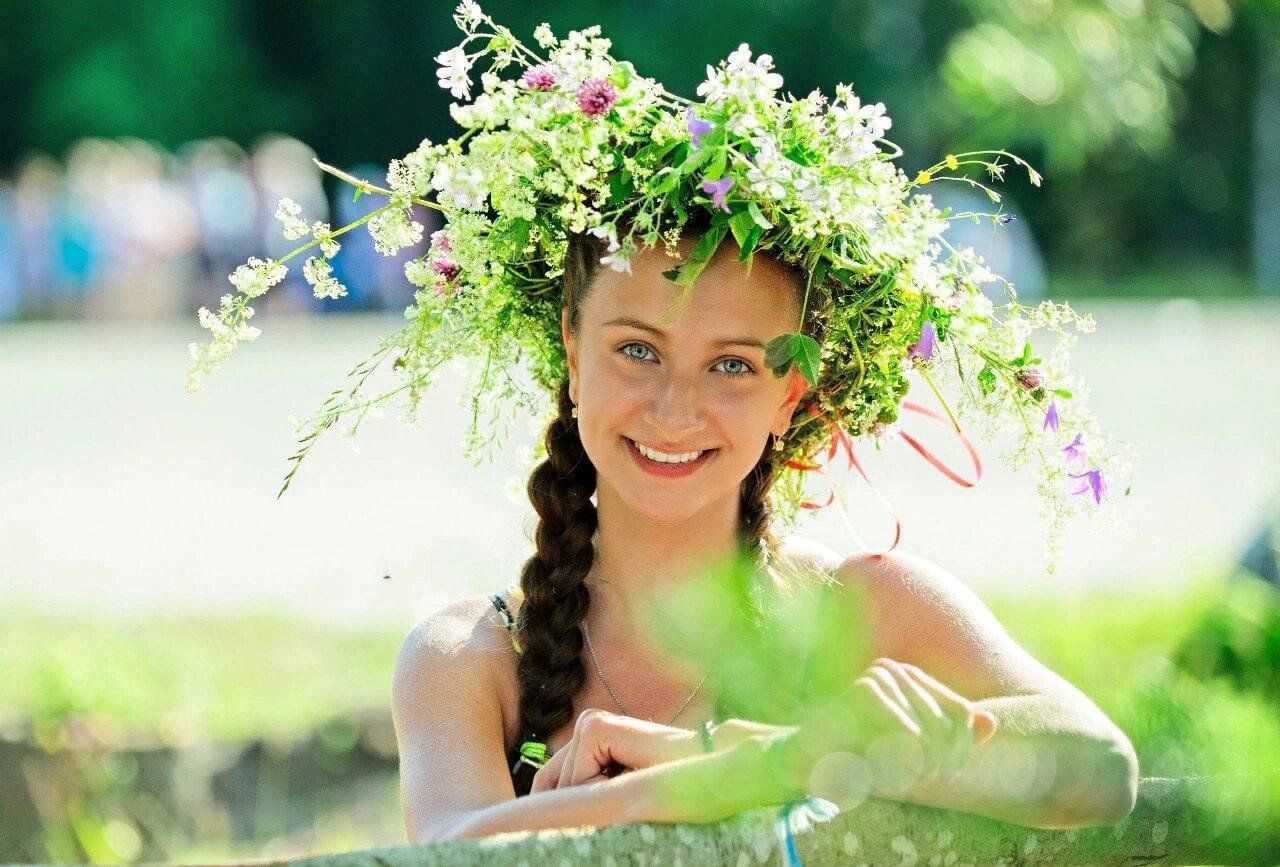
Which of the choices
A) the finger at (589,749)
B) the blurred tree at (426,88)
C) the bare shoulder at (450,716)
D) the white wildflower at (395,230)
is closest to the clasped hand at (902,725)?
the finger at (589,749)

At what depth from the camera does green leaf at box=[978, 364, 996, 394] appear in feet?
10.4

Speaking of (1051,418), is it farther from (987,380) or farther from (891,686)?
(891,686)

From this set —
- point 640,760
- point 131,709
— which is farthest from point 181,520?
point 640,760

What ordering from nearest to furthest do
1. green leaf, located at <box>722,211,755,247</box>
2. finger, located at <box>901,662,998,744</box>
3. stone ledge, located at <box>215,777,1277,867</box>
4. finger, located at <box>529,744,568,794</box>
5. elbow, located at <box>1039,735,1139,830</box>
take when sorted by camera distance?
1. stone ledge, located at <box>215,777,1277,867</box>
2. finger, located at <box>901,662,998,744</box>
3. elbow, located at <box>1039,735,1139,830</box>
4. finger, located at <box>529,744,568,794</box>
5. green leaf, located at <box>722,211,755,247</box>

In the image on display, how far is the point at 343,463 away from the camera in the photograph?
1202 centimetres

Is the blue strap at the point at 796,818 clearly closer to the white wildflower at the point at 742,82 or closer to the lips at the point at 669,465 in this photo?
the lips at the point at 669,465

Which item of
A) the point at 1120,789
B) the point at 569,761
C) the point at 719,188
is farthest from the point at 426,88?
the point at 1120,789

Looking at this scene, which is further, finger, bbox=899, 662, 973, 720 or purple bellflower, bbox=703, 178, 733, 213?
purple bellflower, bbox=703, 178, 733, 213

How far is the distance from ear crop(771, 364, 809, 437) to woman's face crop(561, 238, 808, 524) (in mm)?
39

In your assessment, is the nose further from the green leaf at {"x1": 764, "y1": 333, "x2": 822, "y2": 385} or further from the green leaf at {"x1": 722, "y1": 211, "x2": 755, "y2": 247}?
the green leaf at {"x1": 722, "y1": 211, "x2": 755, "y2": 247}

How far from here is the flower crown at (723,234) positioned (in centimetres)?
295

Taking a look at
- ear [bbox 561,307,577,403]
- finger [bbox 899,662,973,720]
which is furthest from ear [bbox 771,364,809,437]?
finger [bbox 899,662,973,720]

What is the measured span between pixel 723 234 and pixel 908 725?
1015mm

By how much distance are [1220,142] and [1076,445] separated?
94.3 ft
